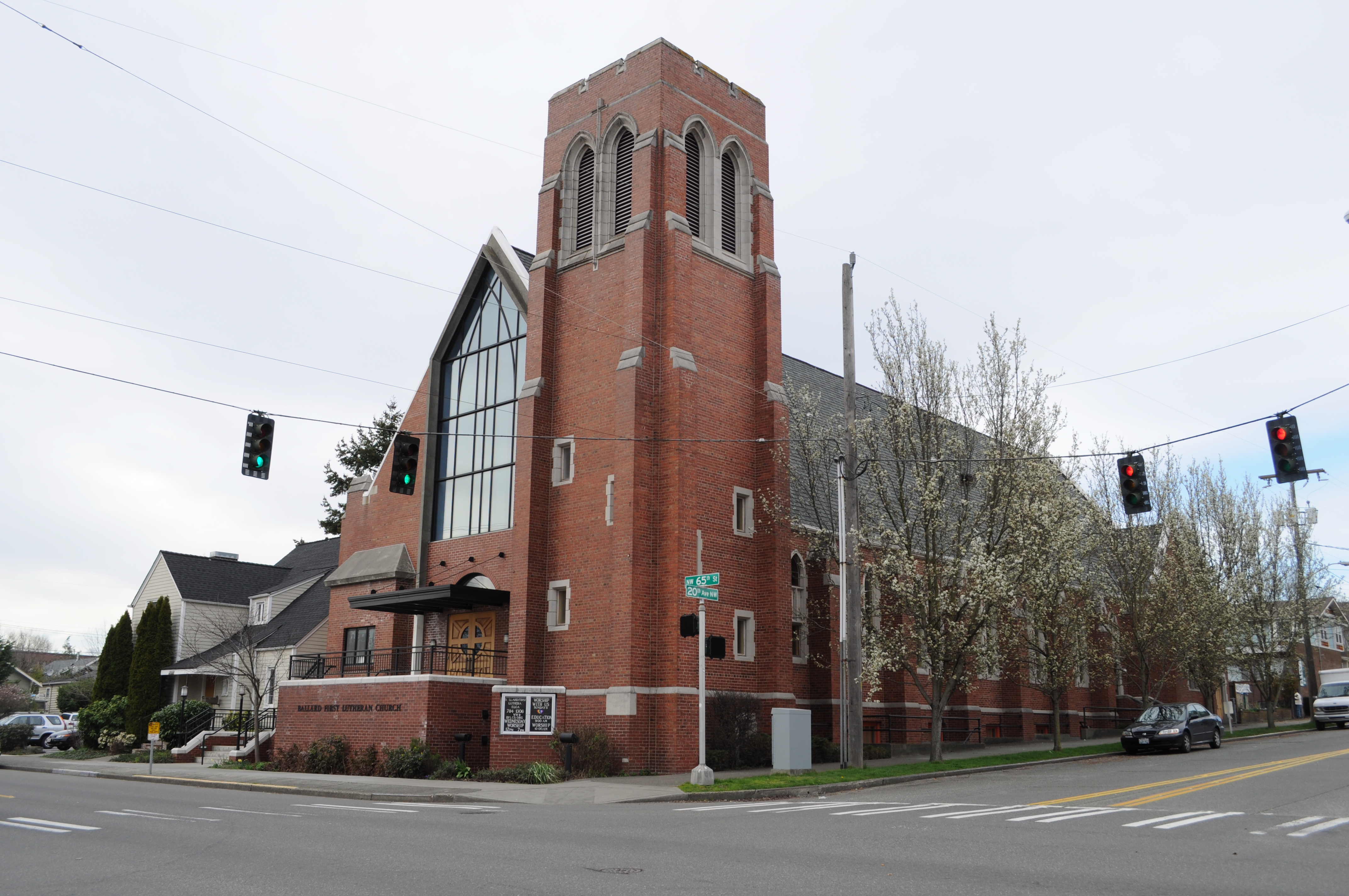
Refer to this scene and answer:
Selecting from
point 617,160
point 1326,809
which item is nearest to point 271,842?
point 1326,809

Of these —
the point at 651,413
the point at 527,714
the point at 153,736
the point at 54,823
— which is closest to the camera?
the point at 54,823

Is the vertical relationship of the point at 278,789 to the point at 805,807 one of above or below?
below

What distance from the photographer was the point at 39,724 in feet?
147

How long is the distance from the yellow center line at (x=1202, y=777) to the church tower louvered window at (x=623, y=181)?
18.3m

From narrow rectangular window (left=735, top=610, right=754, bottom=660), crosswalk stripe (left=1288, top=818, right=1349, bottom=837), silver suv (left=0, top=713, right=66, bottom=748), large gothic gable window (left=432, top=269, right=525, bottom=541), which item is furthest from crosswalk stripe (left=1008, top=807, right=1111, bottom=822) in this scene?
silver suv (left=0, top=713, right=66, bottom=748)

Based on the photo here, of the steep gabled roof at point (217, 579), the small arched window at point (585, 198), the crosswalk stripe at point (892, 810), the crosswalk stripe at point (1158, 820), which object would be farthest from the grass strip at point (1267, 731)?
the steep gabled roof at point (217, 579)

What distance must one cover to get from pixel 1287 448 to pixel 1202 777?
286 inches

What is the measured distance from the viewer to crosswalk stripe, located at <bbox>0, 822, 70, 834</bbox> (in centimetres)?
1312

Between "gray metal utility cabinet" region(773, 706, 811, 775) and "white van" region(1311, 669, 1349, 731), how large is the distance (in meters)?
33.7

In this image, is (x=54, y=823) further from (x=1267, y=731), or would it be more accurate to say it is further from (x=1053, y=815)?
(x=1267, y=731)

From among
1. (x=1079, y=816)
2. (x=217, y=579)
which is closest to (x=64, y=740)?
(x=217, y=579)

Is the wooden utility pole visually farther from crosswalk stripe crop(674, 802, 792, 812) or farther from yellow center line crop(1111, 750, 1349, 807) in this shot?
yellow center line crop(1111, 750, 1349, 807)

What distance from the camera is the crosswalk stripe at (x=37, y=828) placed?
13.1 meters

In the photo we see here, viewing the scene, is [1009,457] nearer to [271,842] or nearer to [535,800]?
[535,800]
